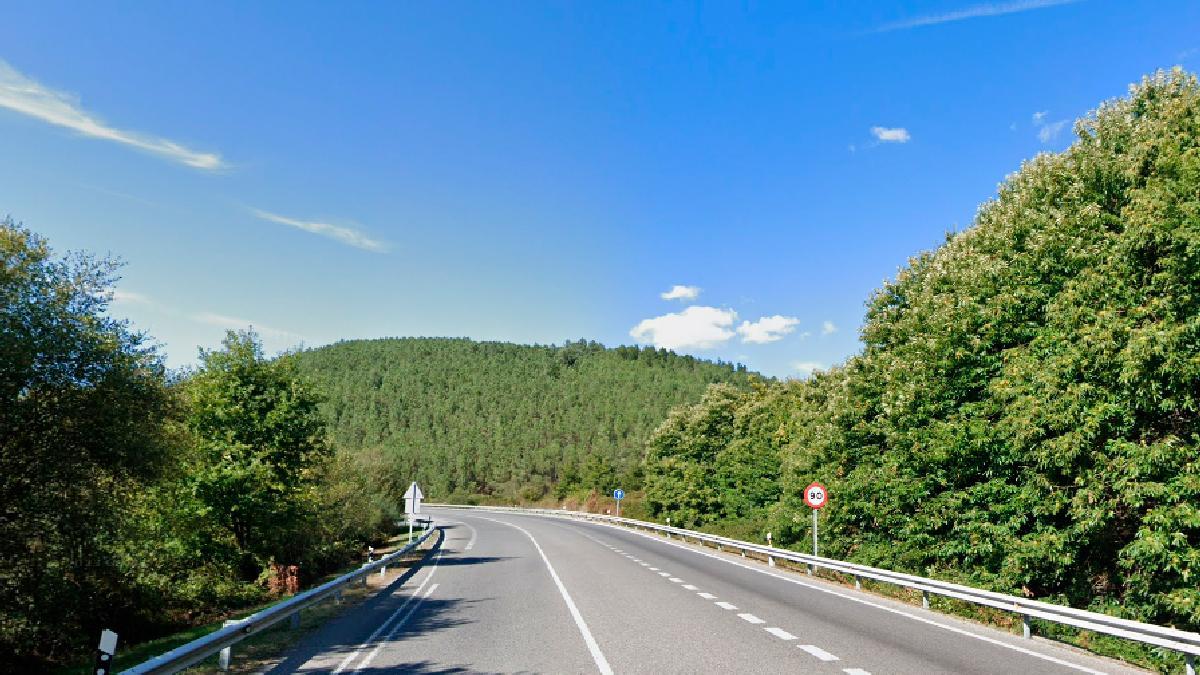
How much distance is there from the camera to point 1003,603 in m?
12.9

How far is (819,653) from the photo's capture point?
386 inches

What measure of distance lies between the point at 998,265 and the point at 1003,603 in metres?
10.2

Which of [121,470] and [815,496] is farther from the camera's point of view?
[815,496]

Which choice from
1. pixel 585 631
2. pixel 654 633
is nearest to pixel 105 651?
pixel 585 631

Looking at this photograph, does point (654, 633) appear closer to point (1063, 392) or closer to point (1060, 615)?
point (1060, 615)

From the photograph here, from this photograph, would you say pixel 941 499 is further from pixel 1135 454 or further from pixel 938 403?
pixel 1135 454

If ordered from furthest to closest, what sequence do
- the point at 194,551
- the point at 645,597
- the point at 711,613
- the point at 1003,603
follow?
the point at 194,551 → the point at 645,597 → the point at 711,613 → the point at 1003,603

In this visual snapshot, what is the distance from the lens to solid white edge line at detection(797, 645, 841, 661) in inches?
372

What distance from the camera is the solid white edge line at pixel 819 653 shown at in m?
9.46

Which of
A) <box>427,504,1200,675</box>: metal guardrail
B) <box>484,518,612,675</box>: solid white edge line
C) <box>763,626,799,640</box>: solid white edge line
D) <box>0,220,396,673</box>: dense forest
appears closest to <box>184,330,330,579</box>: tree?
<box>0,220,396,673</box>: dense forest

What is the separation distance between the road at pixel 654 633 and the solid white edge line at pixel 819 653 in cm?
1

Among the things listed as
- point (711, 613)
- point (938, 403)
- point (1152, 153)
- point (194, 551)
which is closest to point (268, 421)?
point (194, 551)

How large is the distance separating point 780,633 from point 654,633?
6.34ft

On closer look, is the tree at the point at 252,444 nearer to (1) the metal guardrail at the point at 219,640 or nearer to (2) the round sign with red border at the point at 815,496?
(1) the metal guardrail at the point at 219,640
